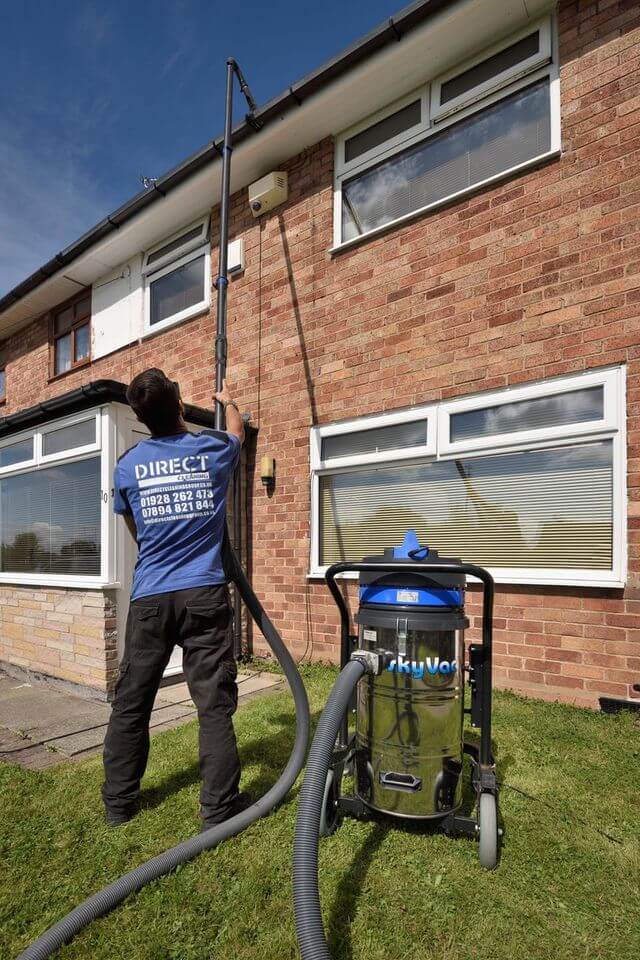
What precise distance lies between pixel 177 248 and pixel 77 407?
11.2 ft

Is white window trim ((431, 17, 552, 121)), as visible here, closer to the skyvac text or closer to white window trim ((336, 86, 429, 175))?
white window trim ((336, 86, 429, 175))

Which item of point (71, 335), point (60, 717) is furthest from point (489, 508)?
point (71, 335)

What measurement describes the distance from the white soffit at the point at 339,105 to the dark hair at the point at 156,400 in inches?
167

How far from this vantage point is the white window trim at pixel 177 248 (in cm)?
700

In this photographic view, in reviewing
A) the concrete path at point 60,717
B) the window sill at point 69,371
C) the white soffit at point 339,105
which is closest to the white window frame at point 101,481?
the concrete path at point 60,717

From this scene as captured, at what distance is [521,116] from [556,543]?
3495 mm

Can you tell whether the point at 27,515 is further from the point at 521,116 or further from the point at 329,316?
the point at 521,116

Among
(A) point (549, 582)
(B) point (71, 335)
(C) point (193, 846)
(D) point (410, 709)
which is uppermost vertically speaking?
(B) point (71, 335)

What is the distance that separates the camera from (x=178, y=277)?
24.1ft

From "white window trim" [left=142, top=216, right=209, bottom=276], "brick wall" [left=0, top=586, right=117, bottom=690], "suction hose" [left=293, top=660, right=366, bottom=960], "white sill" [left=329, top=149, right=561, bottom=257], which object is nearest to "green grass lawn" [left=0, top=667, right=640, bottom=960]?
"suction hose" [left=293, top=660, right=366, bottom=960]

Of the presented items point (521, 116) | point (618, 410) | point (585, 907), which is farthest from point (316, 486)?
point (585, 907)

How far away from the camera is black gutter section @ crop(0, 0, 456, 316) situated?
4.67m

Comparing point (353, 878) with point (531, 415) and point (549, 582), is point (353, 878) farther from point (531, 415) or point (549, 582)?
point (531, 415)

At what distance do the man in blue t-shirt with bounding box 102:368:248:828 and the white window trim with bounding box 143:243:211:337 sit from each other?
467cm
